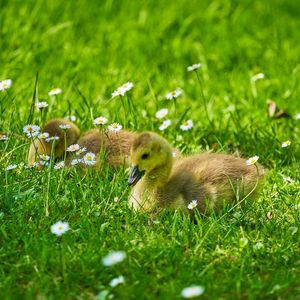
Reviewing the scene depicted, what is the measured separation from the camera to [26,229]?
Result: 3.83 metres

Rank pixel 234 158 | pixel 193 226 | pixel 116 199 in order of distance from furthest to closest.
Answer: pixel 234 158 → pixel 116 199 → pixel 193 226

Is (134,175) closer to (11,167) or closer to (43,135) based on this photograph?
(11,167)

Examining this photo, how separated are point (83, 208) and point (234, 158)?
0.92 metres

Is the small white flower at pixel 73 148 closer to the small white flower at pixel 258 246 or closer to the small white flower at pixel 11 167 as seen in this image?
the small white flower at pixel 11 167

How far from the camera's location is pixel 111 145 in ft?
15.7

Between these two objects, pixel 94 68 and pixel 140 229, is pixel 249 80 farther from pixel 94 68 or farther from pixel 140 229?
pixel 140 229

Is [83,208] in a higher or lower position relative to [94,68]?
higher

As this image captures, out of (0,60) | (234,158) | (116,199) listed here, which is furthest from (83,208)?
(0,60)

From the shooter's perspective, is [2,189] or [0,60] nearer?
[2,189]

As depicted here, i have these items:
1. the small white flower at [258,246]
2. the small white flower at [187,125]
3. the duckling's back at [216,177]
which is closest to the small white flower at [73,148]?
the duckling's back at [216,177]

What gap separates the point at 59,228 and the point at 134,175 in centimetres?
65

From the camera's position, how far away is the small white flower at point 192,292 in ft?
10.4

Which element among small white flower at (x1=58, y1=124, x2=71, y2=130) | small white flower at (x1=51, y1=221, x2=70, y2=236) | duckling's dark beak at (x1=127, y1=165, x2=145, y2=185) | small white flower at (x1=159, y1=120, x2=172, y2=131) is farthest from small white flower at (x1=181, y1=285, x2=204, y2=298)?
small white flower at (x1=159, y1=120, x2=172, y2=131)

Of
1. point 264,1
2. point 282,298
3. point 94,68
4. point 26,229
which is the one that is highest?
point 26,229
